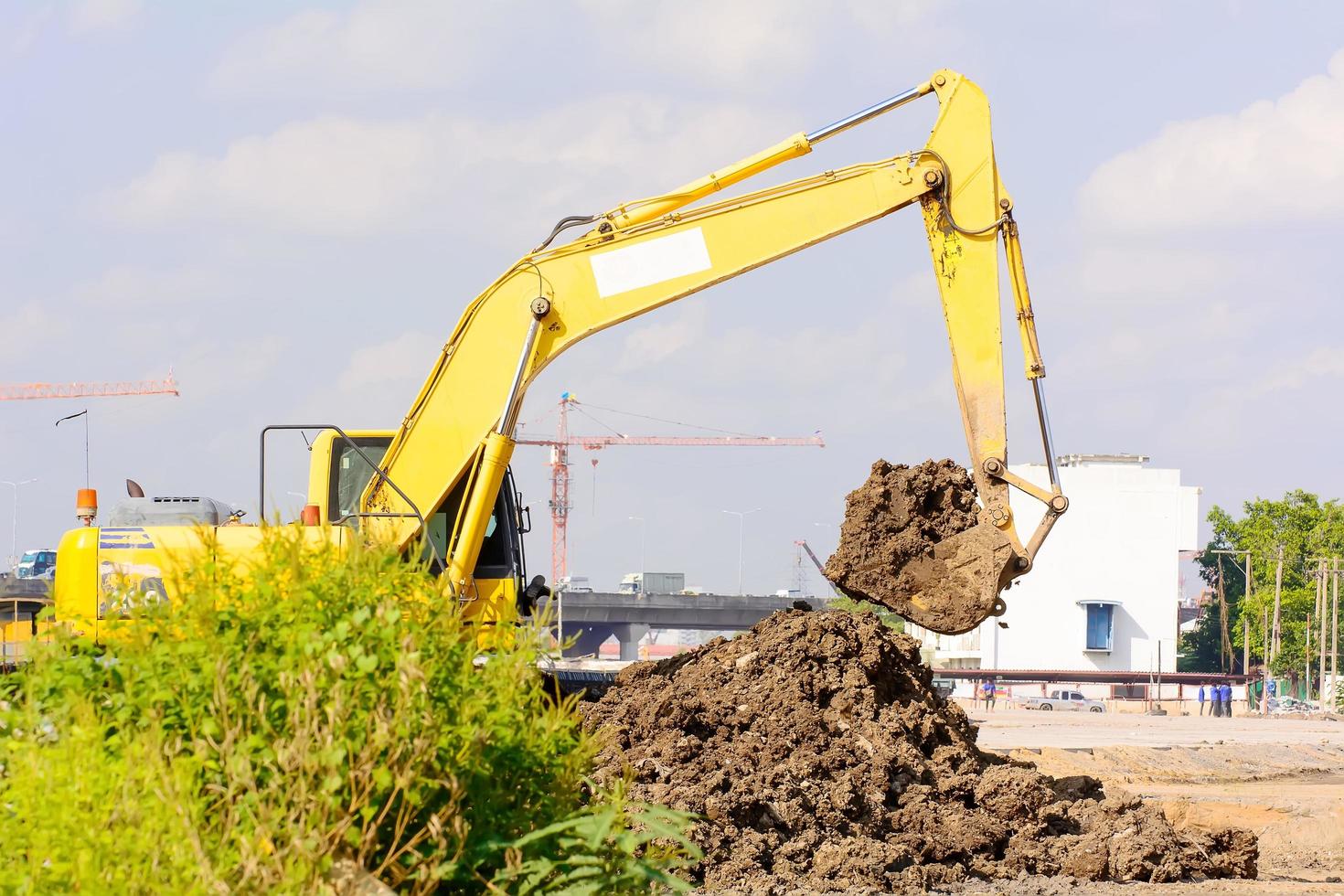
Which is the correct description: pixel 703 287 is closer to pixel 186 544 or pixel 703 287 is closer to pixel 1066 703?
pixel 186 544

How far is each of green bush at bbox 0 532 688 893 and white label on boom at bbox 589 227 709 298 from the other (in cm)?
776

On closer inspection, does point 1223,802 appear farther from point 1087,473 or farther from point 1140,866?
point 1087,473

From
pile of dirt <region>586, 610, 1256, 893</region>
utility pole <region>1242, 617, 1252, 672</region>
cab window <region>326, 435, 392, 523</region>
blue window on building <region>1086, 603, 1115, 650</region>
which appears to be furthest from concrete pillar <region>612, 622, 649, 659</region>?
pile of dirt <region>586, 610, 1256, 893</region>

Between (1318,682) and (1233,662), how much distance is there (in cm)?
1335

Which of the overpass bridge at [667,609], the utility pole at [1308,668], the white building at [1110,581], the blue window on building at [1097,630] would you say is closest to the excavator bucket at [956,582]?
the utility pole at [1308,668]

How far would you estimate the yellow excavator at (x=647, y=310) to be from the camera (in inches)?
462

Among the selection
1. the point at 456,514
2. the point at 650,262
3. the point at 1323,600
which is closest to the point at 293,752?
the point at 456,514

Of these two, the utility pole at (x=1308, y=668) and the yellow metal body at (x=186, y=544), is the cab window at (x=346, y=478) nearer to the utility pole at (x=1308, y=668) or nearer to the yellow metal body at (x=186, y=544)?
the yellow metal body at (x=186, y=544)

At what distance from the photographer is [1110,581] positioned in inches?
3408

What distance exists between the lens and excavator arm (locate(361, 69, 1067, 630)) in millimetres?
11719

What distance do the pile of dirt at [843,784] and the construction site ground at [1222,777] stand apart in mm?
380

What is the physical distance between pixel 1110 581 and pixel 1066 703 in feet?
73.8

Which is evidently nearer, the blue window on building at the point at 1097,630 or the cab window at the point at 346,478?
the cab window at the point at 346,478

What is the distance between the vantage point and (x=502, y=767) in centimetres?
433
